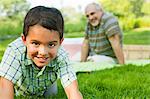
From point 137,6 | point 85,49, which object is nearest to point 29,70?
point 85,49

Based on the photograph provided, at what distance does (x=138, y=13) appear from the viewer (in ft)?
27.2

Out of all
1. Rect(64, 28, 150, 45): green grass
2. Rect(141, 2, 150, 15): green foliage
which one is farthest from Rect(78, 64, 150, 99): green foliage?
Rect(141, 2, 150, 15): green foliage

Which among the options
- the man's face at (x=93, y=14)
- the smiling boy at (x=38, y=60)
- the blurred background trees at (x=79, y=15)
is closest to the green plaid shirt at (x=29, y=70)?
the smiling boy at (x=38, y=60)

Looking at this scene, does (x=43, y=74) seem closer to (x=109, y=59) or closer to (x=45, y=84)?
(x=45, y=84)

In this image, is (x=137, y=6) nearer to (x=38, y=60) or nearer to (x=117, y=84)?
(x=117, y=84)

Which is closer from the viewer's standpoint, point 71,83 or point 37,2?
point 71,83

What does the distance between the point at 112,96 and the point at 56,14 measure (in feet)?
2.59

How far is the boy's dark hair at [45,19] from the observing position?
5.13 ft

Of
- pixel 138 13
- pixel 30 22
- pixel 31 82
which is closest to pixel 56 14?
pixel 30 22

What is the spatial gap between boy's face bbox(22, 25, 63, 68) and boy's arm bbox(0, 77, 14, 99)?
0.23m

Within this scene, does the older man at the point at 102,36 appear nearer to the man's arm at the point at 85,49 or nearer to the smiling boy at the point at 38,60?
the man's arm at the point at 85,49

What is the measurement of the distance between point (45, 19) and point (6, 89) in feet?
1.35

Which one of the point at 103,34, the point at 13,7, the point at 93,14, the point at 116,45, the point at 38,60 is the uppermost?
the point at 13,7

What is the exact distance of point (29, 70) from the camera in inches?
75.0
